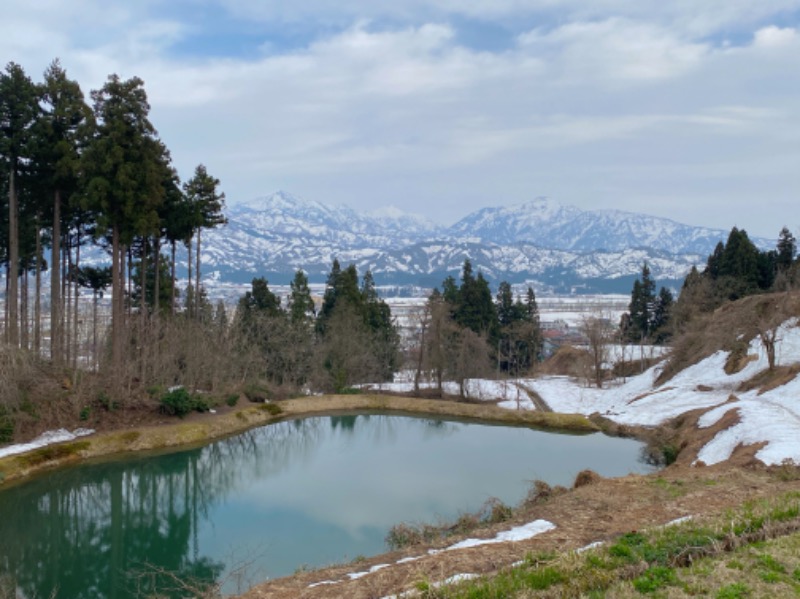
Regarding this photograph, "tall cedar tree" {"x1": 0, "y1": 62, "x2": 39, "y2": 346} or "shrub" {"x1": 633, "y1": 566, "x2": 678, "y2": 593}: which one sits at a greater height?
"tall cedar tree" {"x1": 0, "y1": 62, "x2": 39, "y2": 346}

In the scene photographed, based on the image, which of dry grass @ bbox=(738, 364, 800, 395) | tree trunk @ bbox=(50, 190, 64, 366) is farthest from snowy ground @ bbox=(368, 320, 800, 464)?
tree trunk @ bbox=(50, 190, 64, 366)

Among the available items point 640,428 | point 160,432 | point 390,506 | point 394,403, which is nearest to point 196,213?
point 160,432

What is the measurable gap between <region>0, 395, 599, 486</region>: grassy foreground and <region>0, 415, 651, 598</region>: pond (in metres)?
0.66

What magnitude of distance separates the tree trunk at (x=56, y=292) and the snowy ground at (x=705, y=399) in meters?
17.8

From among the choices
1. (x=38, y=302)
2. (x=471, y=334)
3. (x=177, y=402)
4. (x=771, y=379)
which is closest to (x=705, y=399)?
(x=771, y=379)

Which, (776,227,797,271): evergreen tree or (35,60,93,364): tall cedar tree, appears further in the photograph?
(776,227,797,271): evergreen tree

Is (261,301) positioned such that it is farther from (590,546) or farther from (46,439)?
(590,546)

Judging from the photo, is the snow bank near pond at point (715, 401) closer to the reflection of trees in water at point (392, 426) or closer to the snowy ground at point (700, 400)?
the snowy ground at point (700, 400)

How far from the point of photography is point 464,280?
43969 millimetres

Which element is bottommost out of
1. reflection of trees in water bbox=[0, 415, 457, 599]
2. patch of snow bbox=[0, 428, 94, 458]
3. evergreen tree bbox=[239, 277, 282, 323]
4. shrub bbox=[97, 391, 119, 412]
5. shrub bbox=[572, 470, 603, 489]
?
reflection of trees in water bbox=[0, 415, 457, 599]

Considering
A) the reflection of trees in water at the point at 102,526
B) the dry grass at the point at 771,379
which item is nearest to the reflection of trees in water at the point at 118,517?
the reflection of trees in water at the point at 102,526

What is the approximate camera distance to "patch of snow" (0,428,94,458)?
1803 centimetres

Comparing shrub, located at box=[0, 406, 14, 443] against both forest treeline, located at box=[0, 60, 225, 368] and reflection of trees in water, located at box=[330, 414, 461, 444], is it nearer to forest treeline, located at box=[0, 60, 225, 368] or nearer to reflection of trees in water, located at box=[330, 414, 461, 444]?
forest treeline, located at box=[0, 60, 225, 368]

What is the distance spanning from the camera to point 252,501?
16.2m
